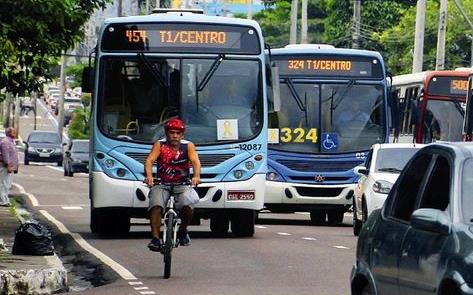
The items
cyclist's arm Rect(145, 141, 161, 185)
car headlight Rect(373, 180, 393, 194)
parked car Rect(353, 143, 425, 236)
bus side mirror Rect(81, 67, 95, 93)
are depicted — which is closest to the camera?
cyclist's arm Rect(145, 141, 161, 185)

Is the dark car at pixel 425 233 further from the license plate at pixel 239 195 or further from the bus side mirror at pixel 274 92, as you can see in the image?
the bus side mirror at pixel 274 92

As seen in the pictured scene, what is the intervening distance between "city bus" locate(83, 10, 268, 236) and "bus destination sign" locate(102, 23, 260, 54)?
0.05 feet

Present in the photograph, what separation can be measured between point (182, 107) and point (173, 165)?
18.7 ft

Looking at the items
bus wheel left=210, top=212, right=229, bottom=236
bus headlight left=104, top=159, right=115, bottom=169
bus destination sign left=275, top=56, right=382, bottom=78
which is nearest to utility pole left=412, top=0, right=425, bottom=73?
bus destination sign left=275, top=56, right=382, bottom=78

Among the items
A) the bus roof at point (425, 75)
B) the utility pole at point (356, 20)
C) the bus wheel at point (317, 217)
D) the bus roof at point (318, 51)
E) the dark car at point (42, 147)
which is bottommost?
the dark car at point (42, 147)

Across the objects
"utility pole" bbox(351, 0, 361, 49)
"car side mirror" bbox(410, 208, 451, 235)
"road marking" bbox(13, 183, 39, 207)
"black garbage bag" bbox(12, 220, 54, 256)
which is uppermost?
"utility pole" bbox(351, 0, 361, 49)

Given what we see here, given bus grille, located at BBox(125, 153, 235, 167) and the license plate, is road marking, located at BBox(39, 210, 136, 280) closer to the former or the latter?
bus grille, located at BBox(125, 153, 235, 167)

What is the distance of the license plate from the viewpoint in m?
23.6

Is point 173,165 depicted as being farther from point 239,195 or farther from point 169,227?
point 239,195

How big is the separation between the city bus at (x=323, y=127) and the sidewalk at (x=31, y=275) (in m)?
11.4

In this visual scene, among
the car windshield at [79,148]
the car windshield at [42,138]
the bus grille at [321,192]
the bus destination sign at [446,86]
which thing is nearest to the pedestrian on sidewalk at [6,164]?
the bus grille at [321,192]

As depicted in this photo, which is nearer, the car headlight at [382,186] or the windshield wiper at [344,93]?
the car headlight at [382,186]

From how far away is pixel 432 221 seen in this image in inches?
356

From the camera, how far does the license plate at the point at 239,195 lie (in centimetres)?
2358
